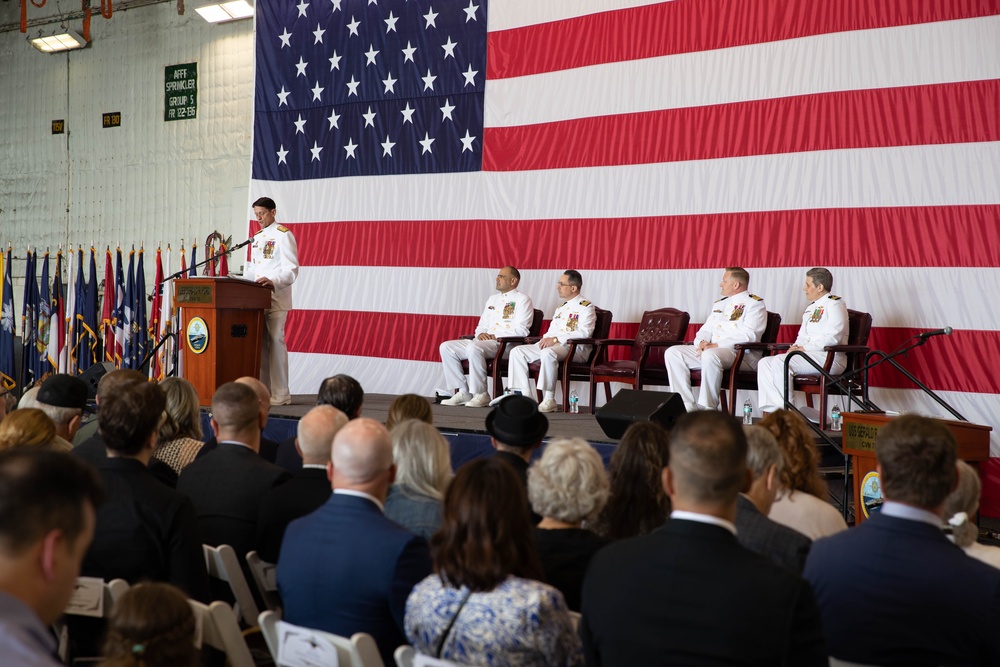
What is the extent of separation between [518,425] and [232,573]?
3.08ft

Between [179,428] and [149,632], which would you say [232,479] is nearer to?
[179,428]

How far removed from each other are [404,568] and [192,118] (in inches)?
358

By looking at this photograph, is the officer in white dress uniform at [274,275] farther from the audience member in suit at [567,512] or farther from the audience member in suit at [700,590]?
the audience member in suit at [700,590]

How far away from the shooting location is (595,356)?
634 cm

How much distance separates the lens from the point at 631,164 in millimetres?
6879

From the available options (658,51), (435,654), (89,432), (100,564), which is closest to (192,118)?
(658,51)

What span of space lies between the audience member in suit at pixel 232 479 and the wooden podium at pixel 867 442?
104 inches

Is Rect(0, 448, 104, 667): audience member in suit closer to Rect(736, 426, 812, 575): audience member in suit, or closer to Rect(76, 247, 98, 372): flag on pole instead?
Rect(736, 426, 812, 575): audience member in suit

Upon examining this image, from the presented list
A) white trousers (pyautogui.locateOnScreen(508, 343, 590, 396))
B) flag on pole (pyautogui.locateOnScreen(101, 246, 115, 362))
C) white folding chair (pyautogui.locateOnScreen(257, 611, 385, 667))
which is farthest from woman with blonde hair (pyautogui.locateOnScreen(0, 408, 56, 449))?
flag on pole (pyautogui.locateOnScreen(101, 246, 115, 362))

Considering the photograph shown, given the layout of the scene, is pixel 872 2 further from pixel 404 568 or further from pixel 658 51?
pixel 404 568

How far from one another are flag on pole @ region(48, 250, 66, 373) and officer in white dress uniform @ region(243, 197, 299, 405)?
417cm

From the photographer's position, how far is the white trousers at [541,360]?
6.48 metres

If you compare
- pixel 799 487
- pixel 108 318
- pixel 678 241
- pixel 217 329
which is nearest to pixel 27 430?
pixel 799 487

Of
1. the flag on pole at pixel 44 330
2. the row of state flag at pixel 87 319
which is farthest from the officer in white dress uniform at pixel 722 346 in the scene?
the flag on pole at pixel 44 330
